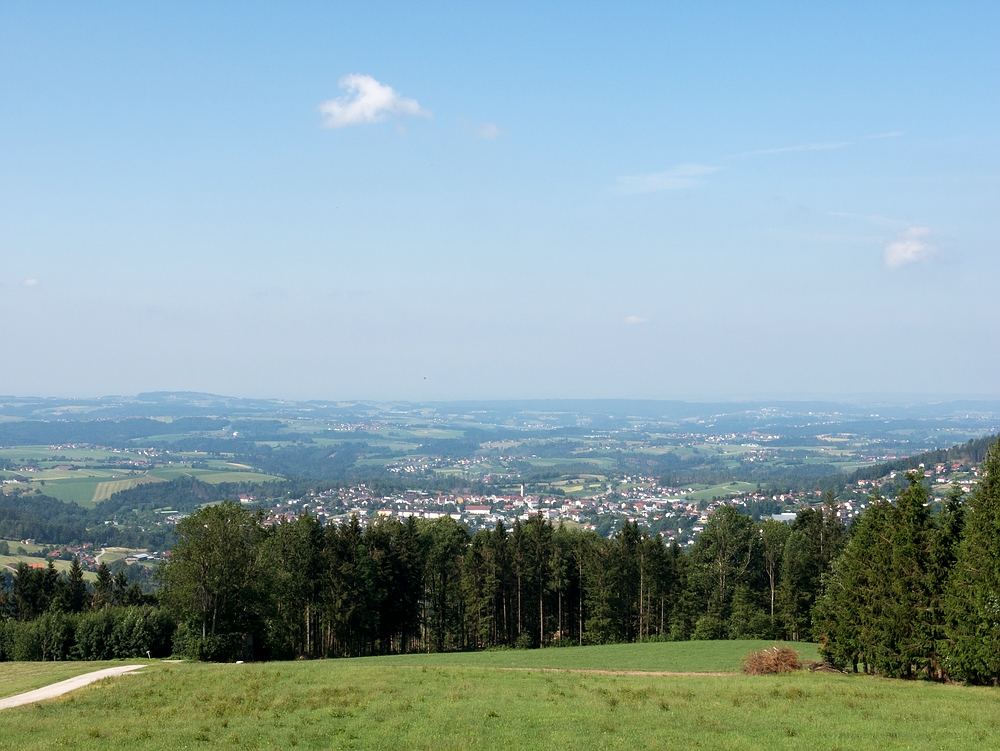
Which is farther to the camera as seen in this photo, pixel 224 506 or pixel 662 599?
pixel 662 599

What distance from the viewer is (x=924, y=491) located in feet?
118

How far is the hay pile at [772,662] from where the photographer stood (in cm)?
3641

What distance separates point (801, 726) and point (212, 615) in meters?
37.0

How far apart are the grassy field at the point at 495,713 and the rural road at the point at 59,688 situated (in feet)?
3.96

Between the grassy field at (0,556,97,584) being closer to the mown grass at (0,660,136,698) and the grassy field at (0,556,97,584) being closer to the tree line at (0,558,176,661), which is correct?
the tree line at (0,558,176,661)

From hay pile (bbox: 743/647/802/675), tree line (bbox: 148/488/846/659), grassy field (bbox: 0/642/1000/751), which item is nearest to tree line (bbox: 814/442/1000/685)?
grassy field (bbox: 0/642/1000/751)

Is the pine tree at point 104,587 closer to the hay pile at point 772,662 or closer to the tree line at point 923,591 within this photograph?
the hay pile at point 772,662

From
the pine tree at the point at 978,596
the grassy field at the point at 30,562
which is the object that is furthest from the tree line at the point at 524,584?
the grassy field at the point at 30,562

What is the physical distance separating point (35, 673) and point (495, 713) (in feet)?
77.4

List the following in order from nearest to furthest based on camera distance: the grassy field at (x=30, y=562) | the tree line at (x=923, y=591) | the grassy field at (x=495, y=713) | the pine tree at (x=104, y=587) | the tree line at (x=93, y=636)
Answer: the grassy field at (x=495, y=713) → the tree line at (x=923, y=591) → the tree line at (x=93, y=636) → the pine tree at (x=104, y=587) → the grassy field at (x=30, y=562)

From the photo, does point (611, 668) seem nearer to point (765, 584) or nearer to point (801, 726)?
point (801, 726)

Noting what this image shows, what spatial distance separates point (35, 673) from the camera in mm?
35562

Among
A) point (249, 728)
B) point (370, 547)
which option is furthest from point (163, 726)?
Result: point (370, 547)

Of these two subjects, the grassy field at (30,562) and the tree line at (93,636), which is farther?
the grassy field at (30,562)
